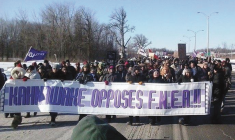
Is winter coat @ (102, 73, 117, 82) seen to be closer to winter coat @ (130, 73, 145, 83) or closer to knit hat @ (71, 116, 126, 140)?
winter coat @ (130, 73, 145, 83)

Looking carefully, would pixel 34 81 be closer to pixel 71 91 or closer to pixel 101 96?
pixel 71 91

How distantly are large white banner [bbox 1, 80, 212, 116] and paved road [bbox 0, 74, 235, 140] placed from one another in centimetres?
42

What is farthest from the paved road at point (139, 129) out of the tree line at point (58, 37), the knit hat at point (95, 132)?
the tree line at point (58, 37)

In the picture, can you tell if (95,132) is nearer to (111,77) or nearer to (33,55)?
(111,77)

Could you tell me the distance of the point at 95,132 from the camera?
1395mm

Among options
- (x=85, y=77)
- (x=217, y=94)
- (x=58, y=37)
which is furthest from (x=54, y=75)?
(x=58, y=37)

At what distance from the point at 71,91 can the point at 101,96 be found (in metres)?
0.90

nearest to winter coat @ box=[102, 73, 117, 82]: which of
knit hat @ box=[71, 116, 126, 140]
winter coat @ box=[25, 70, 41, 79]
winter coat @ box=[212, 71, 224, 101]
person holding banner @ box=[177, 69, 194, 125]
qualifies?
person holding banner @ box=[177, 69, 194, 125]

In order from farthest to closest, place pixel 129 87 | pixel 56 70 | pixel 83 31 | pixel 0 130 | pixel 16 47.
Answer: pixel 16 47
pixel 83 31
pixel 56 70
pixel 129 87
pixel 0 130

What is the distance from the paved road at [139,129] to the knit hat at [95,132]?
4.87 meters

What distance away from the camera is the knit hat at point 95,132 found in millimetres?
1372

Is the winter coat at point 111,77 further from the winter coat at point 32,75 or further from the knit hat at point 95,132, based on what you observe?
the knit hat at point 95,132

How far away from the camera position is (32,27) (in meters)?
56.1

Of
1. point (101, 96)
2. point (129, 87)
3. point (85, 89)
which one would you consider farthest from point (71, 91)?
point (129, 87)
